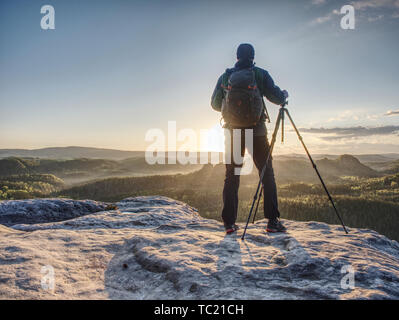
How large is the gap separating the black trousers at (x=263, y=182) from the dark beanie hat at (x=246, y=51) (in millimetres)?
1556

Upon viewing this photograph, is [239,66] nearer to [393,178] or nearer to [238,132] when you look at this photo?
[238,132]

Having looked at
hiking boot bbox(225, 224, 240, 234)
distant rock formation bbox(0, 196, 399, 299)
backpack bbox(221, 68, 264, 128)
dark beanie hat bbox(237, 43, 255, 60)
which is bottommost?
hiking boot bbox(225, 224, 240, 234)

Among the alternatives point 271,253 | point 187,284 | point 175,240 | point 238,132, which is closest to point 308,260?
Answer: point 271,253

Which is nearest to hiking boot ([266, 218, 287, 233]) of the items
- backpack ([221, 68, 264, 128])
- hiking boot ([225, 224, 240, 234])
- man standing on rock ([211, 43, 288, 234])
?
man standing on rock ([211, 43, 288, 234])

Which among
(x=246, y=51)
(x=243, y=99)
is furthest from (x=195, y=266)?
(x=246, y=51)

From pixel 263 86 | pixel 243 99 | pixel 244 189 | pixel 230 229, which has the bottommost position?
pixel 244 189

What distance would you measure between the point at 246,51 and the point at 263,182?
2753mm

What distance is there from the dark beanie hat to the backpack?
0.38 m

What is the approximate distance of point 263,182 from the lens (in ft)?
16.9

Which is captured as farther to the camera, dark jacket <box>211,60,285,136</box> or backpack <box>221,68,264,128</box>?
dark jacket <box>211,60,285,136</box>

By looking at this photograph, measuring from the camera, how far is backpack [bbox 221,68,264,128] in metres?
4.68

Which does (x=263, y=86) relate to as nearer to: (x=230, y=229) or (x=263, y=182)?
(x=263, y=182)

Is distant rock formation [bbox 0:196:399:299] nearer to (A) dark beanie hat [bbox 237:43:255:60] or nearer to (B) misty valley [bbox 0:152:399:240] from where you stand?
(A) dark beanie hat [bbox 237:43:255:60]

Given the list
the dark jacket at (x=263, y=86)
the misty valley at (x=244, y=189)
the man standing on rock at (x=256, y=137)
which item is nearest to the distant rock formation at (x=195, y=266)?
the man standing on rock at (x=256, y=137)
